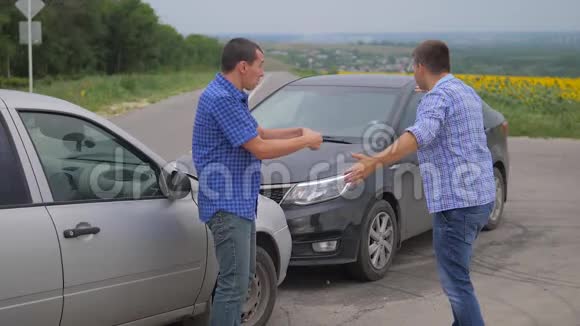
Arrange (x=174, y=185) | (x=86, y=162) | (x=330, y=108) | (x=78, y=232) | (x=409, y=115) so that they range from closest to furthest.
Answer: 1. (x=78, y=232)
2. (x=86, y=162)
3. (x=174, y=185)
4. (x=409, y=115)
5. (x=330, y=108)

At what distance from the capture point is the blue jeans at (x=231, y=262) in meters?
4.32

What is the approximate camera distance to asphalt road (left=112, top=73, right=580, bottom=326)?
19.4 ft

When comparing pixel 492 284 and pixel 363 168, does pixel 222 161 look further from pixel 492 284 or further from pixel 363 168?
pixel 492 284

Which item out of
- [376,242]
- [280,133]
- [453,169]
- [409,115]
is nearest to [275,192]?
[376,242]

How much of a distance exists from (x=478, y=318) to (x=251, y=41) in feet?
6.59

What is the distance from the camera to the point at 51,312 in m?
4.01

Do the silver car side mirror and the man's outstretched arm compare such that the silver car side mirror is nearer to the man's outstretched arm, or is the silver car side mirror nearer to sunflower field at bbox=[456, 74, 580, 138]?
the man's outstretched arm

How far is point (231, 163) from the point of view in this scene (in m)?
4.32

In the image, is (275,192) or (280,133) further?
(275,192)

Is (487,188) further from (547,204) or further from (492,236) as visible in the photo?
(547,204)

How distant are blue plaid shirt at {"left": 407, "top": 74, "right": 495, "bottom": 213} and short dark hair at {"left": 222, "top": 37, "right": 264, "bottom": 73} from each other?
38.9 inches

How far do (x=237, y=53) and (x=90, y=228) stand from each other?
1.14 metres

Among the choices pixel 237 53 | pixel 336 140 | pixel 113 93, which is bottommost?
pixel 113 93

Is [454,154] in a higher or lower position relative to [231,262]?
higher
